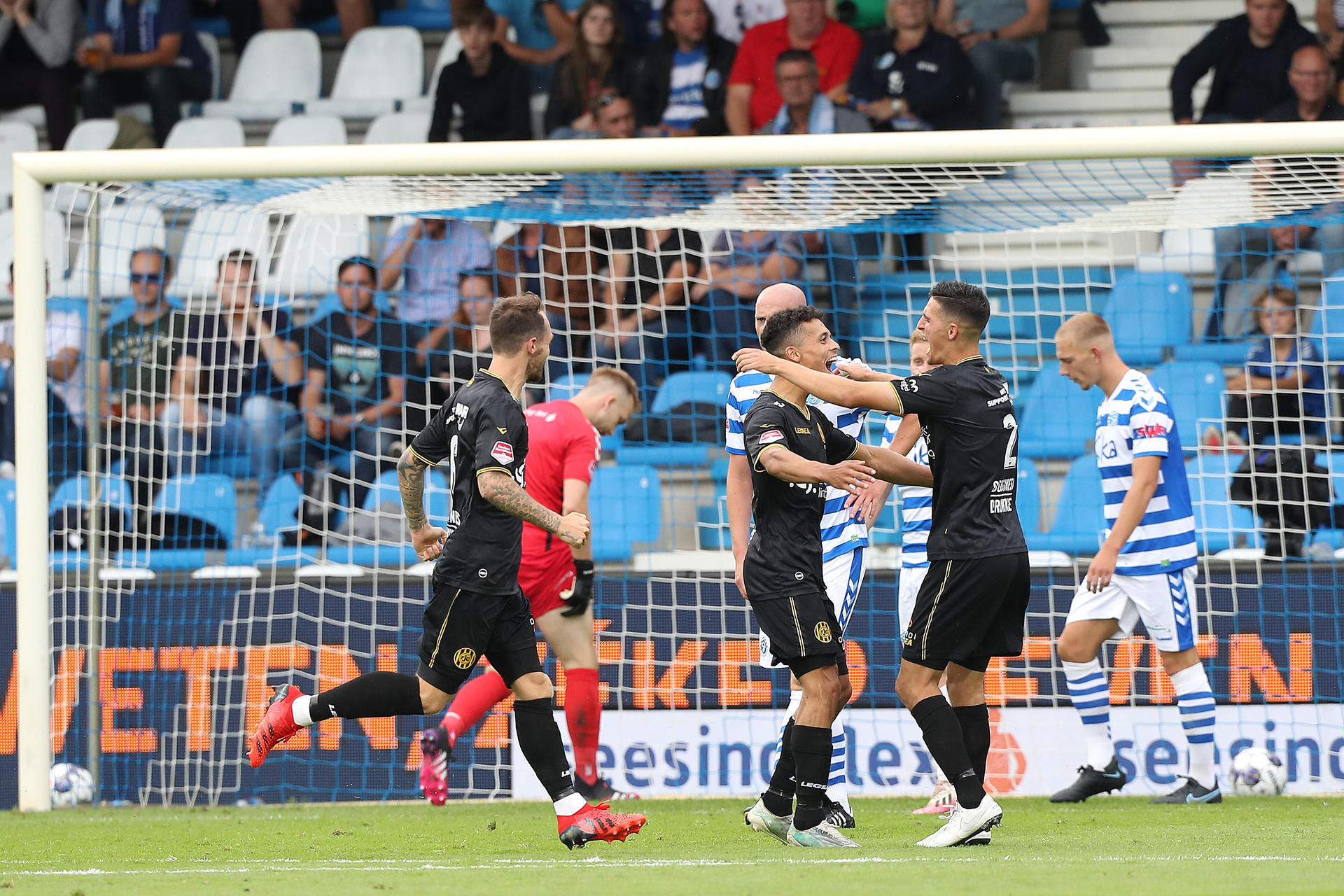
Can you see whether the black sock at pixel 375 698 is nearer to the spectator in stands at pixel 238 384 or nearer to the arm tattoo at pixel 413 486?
the arm tattoo at pixel 413 486

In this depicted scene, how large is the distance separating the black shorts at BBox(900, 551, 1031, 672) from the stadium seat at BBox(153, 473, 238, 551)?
4.93 m

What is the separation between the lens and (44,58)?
1331 cm

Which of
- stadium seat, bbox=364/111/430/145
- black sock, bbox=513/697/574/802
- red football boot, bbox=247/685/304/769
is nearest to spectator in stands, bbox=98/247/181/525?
stadium seat, bbox=364/111/430/145

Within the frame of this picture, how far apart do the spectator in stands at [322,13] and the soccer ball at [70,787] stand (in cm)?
827

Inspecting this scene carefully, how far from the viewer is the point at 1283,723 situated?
738 cm

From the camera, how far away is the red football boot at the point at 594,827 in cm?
501

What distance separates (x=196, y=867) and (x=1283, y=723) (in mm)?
5080

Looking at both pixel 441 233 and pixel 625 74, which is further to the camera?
pixel 625 74

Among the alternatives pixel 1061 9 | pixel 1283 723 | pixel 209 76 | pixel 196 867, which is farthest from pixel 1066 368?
pixel 209 76

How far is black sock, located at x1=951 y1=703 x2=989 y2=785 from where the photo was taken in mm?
5328

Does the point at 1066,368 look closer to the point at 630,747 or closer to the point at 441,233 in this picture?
the point at 630,747

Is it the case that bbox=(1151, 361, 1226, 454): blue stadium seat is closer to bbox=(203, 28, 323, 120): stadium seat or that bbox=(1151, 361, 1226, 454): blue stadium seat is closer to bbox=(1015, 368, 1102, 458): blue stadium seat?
bbox=(1015, 368, 1102, 458): blue stadium seat

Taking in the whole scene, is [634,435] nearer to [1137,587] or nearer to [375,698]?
[1137,587]

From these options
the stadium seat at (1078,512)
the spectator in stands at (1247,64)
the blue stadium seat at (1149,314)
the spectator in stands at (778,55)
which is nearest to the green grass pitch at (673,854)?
the stadium seat at (1078,512)
